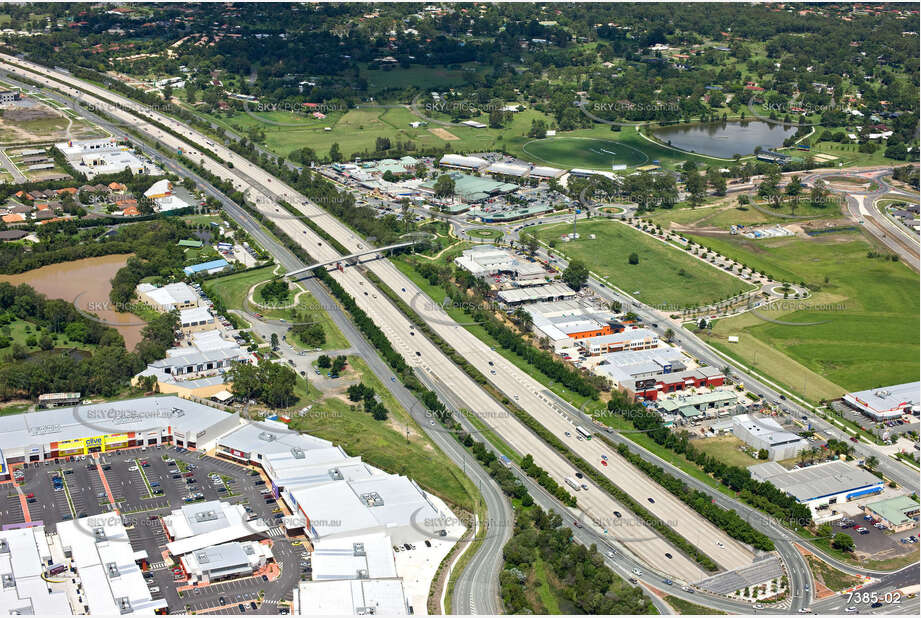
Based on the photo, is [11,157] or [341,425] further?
[11,157]

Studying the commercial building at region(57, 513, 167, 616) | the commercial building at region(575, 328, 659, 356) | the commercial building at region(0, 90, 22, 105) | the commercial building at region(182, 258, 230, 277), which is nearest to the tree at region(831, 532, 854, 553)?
the commercial building at region(575, 328, 659, 356)

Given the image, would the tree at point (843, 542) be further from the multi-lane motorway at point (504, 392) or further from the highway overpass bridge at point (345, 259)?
the highway overpass bridge at point (345, 259)

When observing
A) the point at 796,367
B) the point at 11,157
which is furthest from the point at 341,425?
the point at 11,157

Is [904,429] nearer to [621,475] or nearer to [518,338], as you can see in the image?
[621,475]

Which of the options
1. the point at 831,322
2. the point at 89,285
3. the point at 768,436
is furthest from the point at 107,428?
the point at 831,322

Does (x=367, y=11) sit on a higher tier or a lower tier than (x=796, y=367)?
higher

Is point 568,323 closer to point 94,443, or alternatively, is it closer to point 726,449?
point 726,449
